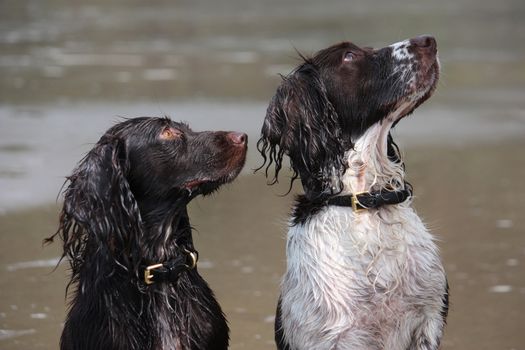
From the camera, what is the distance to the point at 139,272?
5434mm

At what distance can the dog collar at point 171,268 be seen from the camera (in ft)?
17.7

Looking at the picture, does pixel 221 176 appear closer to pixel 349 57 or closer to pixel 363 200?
pixel 363 200

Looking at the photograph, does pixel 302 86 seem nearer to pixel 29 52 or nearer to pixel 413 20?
pixel 29 52

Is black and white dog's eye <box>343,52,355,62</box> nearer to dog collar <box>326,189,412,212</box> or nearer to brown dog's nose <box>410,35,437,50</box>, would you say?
brown dog's nose <box>410,35,437,50</box>

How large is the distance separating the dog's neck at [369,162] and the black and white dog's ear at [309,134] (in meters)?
0.06

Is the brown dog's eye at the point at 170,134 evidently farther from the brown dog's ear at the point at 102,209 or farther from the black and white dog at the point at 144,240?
the brown dog's ear at the point at 102,209

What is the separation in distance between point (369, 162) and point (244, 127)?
6.38 meters

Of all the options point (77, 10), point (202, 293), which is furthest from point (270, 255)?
point (77, 10)

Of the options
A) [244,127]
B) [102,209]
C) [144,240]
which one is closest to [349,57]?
[144,240]

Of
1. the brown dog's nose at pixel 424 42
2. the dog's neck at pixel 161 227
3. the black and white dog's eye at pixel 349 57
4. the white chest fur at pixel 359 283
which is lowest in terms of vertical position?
the white chest fur at pixel 359 283

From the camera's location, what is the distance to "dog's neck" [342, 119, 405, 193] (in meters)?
5.57

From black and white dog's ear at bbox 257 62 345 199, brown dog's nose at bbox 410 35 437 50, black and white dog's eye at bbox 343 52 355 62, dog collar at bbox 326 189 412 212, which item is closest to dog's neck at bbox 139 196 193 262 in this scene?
black and white dog's ear at bbox 257 62 345 199

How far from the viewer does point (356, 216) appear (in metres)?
5.53

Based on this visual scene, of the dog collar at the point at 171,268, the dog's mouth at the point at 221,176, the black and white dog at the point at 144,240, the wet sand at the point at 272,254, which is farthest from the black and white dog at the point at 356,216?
the wet sand at the point at 272,254
